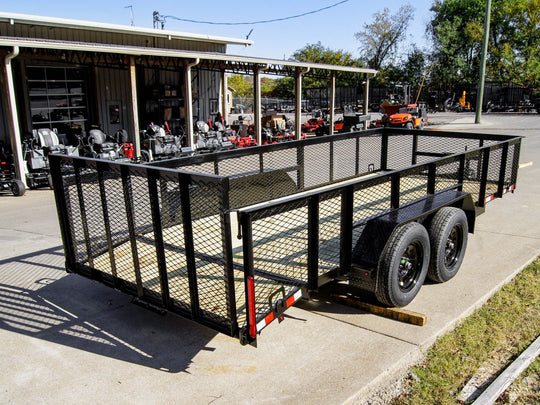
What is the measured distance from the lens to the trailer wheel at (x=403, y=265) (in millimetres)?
3750

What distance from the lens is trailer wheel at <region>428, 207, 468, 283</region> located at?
438 cm

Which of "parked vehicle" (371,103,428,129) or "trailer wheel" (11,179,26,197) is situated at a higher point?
"parked vehicle" (371,103,428,129)

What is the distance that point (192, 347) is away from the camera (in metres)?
3.71

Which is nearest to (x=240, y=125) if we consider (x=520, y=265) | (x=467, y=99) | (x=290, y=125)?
(x=290, y=125)

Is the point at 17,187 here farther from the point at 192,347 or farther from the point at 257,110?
the point at 257,110

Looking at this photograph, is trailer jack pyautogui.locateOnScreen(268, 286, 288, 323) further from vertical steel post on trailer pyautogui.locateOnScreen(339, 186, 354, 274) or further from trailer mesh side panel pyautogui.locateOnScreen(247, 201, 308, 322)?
vertical steel post on trailer pyautogui.locateOnScreen(339, 186, 354, 274)

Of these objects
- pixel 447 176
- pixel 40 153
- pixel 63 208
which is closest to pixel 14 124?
pixel 40 153

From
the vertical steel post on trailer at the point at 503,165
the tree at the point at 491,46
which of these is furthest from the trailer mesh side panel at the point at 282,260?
the tree at the point at 491,46

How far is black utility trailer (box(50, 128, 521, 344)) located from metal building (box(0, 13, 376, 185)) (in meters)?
7.74

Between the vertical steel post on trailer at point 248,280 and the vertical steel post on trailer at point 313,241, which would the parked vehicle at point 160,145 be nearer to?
the vertical steel post on trailer at point 313,241

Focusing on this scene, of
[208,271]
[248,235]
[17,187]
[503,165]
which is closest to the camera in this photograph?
[248,235]

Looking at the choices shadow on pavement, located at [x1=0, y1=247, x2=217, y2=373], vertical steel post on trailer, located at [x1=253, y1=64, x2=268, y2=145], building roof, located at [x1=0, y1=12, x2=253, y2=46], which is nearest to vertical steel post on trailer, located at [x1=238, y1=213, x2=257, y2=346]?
shadow on pavement, located at [x1=0, y1=247, x2=217, y2=373]

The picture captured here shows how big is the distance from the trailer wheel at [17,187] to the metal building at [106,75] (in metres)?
0.58

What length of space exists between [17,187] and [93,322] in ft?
24.1
